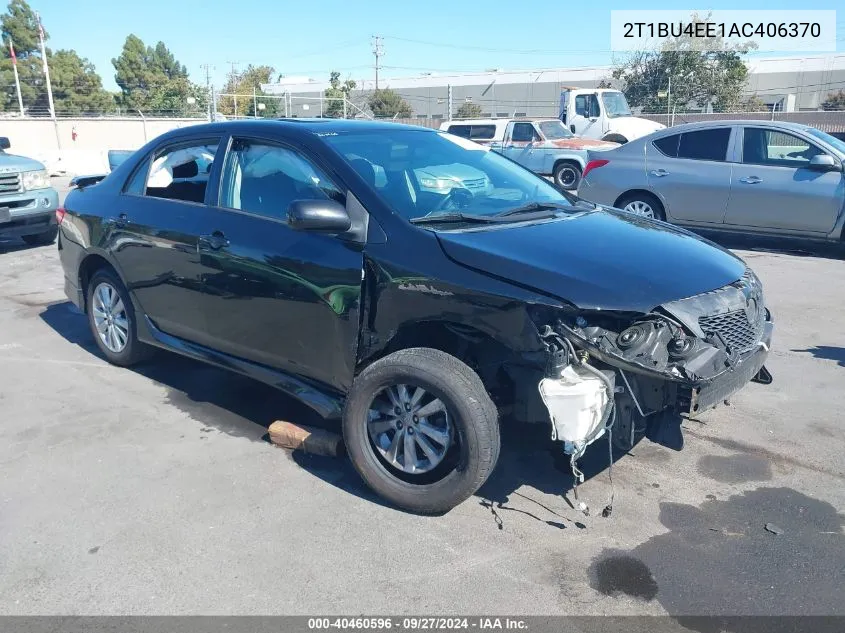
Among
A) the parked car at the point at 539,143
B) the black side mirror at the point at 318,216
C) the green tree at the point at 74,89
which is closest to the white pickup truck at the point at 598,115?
the parked car at the point at 539,143

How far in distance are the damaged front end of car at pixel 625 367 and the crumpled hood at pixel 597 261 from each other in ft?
0.25

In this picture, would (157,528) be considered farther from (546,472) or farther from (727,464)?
(727,464)

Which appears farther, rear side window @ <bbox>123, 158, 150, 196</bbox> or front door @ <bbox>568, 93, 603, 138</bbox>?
front door @ <bbox>568, 93, 603, 138</bbox>

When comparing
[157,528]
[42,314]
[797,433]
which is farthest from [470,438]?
[42,314]

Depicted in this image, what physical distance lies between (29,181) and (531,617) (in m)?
10.3

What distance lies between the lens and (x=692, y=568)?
10.6 feet

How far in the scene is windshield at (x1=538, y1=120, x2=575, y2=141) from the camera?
20681 millimetres

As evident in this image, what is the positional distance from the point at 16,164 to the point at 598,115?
17836 millimetres

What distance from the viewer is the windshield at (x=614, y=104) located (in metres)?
24.1

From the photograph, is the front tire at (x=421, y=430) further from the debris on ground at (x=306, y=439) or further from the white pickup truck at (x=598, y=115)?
the white pickup truck at (x=598, y=115)

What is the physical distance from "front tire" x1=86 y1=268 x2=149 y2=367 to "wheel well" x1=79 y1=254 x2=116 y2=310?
1.7 inches

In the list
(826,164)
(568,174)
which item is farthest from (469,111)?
(826,164)

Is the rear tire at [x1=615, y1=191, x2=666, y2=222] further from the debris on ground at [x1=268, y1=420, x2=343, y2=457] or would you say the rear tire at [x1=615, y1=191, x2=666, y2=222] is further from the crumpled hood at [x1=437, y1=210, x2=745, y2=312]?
the debris on ground at [x1=268, y1=420, x2=343, y2=457]

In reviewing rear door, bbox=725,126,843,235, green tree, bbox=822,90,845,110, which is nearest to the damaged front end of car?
rear door, bbox=725,126,843,235
